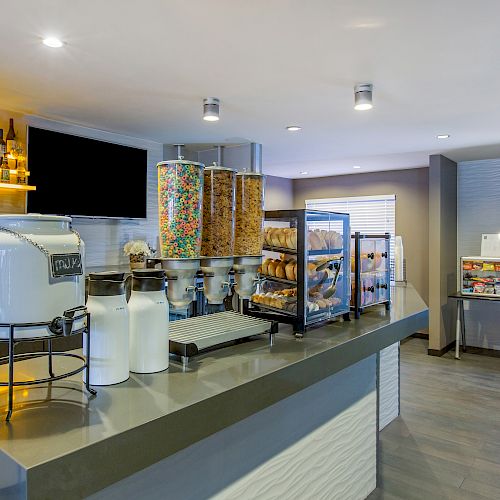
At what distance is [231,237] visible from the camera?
1.58 metres

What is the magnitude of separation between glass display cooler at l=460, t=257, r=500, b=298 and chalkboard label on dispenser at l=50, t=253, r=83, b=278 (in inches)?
211

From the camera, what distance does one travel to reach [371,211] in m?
7.09

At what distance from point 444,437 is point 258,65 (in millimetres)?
2864

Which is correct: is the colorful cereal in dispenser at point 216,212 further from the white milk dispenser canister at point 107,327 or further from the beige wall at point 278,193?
the beige wall at point 278,193

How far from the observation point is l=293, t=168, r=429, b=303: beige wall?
6.53 m

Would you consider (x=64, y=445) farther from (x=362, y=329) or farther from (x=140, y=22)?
(x=140, y=22)

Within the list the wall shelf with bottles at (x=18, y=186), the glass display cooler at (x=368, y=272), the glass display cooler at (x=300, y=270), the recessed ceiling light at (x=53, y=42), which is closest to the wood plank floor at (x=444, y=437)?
the glass display cooler at (x=368, y=272)

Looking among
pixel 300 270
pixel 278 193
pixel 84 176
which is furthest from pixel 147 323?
pixel 278 193

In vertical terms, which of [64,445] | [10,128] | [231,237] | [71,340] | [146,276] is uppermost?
[10,128]

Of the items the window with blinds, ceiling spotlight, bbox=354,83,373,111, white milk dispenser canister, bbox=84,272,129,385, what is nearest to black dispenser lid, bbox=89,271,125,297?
white milk dispenser canister, bbox=84,272,129,385

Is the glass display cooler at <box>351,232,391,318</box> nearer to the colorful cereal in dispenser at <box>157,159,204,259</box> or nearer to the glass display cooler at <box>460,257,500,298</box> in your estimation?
the colorful cereal in dispenser at <box>157,159,204,259</box>

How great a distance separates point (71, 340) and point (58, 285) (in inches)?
92.8

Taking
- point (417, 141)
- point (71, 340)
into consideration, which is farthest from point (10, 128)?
point (417, 141)

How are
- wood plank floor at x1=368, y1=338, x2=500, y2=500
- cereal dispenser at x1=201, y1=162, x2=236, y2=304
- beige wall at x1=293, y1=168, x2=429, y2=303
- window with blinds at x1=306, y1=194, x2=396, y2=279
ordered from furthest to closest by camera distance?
window with blinds at x1=306, y1=194, x2=396, y2=279 < beige wall at x1=293, y1=168, x2=429, y2=303 < wood plank floor at x1=368, y1=338, x2=500, y2=500 < cereal dispenser at x1=201, y1=162, x2=236, y2=304
